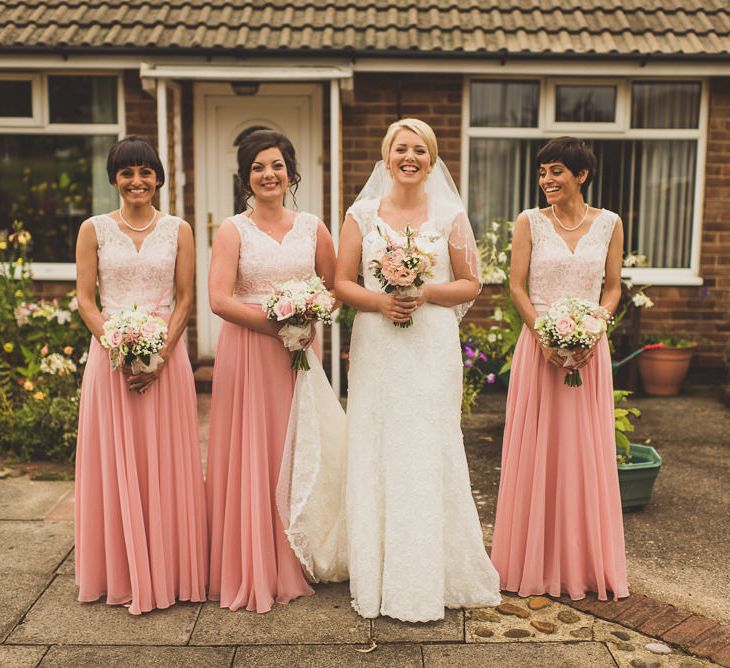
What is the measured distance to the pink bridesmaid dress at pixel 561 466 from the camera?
4.18 m

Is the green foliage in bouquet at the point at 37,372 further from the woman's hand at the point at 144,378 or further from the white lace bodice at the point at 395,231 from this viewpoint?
the white lace bodice at the point at 395,231

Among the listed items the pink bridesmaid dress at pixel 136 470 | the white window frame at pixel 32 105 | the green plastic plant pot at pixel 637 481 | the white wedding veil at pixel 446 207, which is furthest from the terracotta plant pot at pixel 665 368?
the white window frame at pixel 32 105

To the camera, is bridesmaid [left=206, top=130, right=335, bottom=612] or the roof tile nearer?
bridesmaid [left=206, top=130, right=335, bottom=612]

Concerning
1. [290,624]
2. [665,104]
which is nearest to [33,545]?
[290,624]

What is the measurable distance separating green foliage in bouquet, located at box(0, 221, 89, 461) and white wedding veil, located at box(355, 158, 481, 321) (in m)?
3.42

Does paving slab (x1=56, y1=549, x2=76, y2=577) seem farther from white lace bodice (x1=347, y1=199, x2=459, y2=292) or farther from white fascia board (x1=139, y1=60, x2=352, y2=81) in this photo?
white fascia board (x1=139, y1=60, x2=352, y2=81)

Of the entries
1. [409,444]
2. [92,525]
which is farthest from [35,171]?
[409,444]

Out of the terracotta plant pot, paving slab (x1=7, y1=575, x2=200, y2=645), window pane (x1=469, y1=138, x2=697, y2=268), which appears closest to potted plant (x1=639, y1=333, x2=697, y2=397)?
the terracotta plant pot

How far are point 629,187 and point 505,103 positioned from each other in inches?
62.9

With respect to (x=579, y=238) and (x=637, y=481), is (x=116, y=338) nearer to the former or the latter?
(x=579, y=238)

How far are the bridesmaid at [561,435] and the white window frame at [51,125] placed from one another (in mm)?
5894

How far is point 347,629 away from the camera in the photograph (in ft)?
12.6

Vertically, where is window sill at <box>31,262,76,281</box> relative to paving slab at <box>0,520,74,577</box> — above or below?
above

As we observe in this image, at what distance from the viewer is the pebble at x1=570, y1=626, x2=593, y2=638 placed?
3793 mm
